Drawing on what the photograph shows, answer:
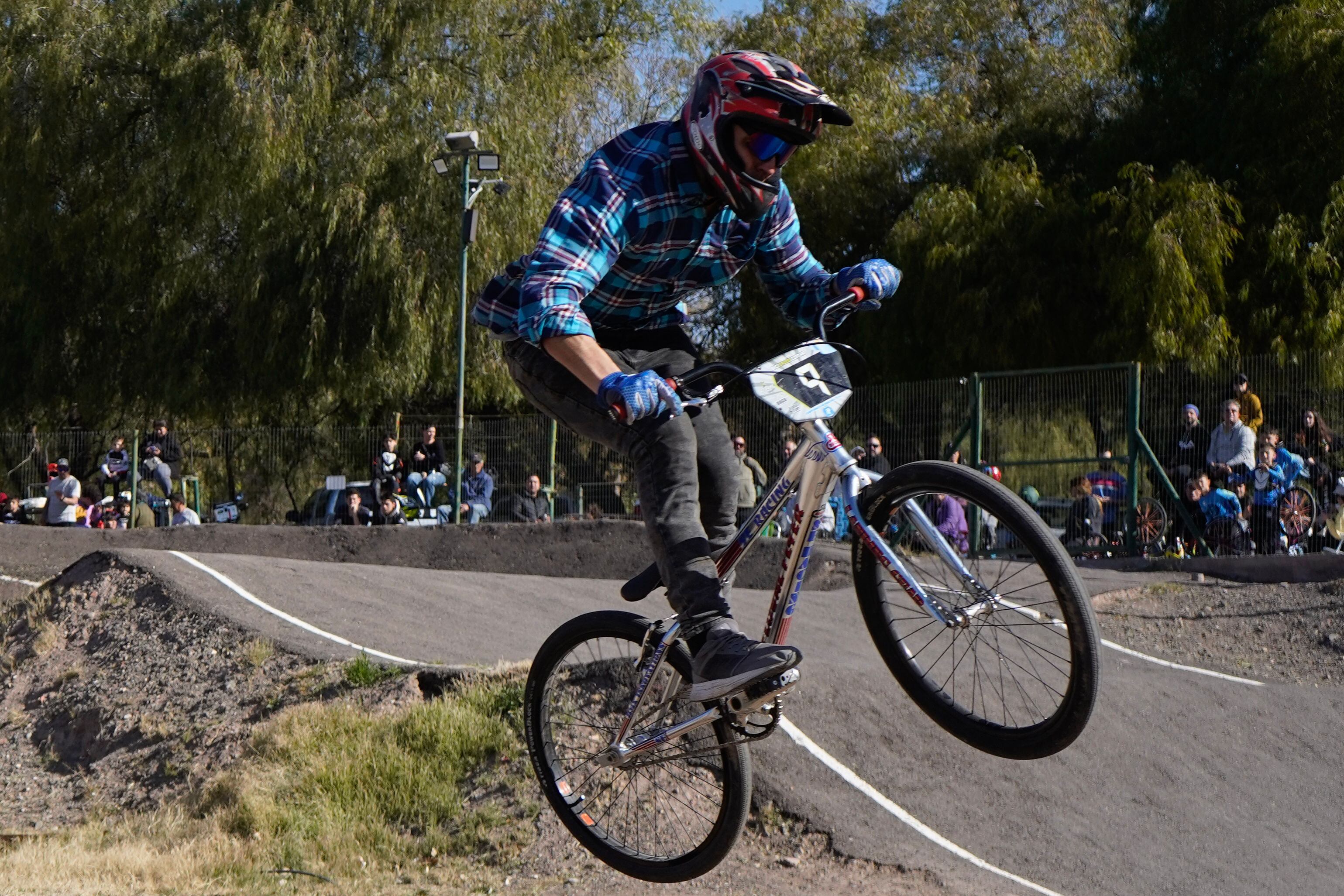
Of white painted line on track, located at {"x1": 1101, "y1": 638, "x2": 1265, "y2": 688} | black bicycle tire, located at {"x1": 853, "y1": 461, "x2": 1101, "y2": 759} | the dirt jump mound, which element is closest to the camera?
black bicycle tire, located at {"x1": 853, "y1": 461, "x2": 1101, "y2": 759}

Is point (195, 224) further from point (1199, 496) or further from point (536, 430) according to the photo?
point (1199, 496)

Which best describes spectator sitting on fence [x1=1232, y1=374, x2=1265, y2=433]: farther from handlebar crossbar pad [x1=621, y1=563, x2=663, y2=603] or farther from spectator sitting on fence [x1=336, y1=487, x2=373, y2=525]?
handlebar crossbar pad [x1=621, y1=563, x2=663, y2=603]

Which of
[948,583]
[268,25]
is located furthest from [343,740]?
[268,25]

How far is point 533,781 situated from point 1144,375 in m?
10.4

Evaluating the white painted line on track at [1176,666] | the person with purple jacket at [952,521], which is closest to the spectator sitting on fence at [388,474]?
the white painted line on track at [1176,666]

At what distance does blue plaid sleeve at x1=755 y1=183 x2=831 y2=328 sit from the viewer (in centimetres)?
454

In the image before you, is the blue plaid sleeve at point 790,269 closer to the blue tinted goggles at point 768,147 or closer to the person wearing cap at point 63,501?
the blue tinted goggles at point 768,147

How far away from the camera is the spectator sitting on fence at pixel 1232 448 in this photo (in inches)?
522

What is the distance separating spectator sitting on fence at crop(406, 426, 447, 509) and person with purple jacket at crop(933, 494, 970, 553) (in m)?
14.9

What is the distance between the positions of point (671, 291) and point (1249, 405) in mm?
10942

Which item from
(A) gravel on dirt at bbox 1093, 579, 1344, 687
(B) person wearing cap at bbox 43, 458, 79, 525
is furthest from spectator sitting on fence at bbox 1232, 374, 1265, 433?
(B) person wearing cap at bbox 43, 458, 79, 525

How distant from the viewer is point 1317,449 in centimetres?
1298

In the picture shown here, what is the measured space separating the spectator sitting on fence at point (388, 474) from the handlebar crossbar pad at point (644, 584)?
47.7 feet

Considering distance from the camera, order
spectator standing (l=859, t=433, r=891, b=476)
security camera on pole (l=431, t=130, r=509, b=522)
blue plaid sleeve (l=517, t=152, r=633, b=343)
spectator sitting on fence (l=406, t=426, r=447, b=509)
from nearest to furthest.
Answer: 1. blue plaid sleeve (l=517, t=152, r=633, b=343)
2. spectator standing (l=859, t=433, r=891, b=476)
3. spectator sitting on fence (l=406, t=426, r=447, b=509)
4. security camera on pole (l=431, t=130, r=509, b=522)
